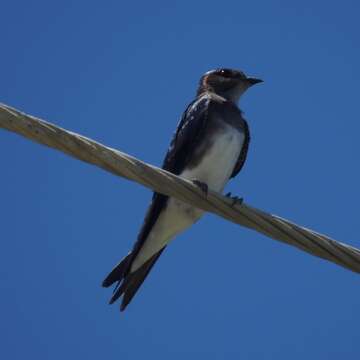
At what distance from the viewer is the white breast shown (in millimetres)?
6961

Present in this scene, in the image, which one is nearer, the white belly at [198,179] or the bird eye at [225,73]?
the white belly at [198,179]

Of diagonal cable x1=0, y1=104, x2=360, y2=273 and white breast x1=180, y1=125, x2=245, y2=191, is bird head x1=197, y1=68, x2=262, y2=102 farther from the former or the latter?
diagonal cable x1=0, y1=104, x2=360, y2=273

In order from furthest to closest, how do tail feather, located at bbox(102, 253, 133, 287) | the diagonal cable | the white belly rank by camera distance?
the white belly
tail feather, located at bbox(102, 253, 133, 287)
the diagonal cable

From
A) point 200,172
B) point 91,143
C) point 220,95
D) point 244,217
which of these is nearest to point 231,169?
point 200,172

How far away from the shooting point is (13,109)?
4.34m

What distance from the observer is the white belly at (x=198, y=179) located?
683 centimetres

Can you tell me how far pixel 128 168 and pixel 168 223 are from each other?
2146 millimetres

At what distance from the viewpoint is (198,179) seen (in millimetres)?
6930

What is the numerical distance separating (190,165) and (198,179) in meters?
0.14

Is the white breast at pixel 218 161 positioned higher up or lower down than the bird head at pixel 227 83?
lower down

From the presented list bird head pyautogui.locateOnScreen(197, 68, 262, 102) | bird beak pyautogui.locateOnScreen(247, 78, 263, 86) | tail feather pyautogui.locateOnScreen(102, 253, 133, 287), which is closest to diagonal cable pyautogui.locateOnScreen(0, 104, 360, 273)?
tail feather pyautogui.locateOnScreen(102, 253, 133, 287)

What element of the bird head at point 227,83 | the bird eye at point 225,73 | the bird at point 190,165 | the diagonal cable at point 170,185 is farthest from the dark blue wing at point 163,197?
the diagonal cable at point 170,185

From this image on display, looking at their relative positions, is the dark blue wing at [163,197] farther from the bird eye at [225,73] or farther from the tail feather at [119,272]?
the bird eye at [225,73]

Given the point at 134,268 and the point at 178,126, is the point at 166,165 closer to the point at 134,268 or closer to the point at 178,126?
the point at 178,126
